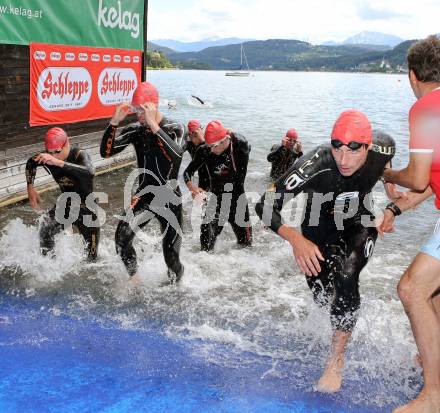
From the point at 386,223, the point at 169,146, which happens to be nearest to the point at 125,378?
the point at 169,146

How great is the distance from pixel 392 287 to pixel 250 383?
3.34m

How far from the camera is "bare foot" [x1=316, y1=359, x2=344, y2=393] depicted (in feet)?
13.8

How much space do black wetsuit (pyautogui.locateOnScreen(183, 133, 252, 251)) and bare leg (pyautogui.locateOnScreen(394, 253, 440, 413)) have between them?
401 centimetres

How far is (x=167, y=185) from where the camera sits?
5980 millimetres

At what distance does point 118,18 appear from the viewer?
1273 centimetres

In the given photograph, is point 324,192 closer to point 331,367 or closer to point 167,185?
point 331,367

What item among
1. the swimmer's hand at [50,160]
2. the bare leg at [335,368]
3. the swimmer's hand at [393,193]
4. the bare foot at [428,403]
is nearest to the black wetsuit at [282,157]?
the swimmer's hand at [50,160]

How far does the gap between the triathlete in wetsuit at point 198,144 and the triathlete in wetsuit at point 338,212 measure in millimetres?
3119

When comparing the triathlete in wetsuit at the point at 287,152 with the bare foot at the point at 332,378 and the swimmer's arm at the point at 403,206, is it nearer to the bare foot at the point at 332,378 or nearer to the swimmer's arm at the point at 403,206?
the swimmer's arm at the point at 403,206

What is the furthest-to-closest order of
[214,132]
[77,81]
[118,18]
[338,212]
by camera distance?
[118,18] < [77,81] < [214,132] < [338,212]

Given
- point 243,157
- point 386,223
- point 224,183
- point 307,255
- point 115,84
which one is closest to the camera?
point 307,255

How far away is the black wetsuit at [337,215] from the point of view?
4133mm
